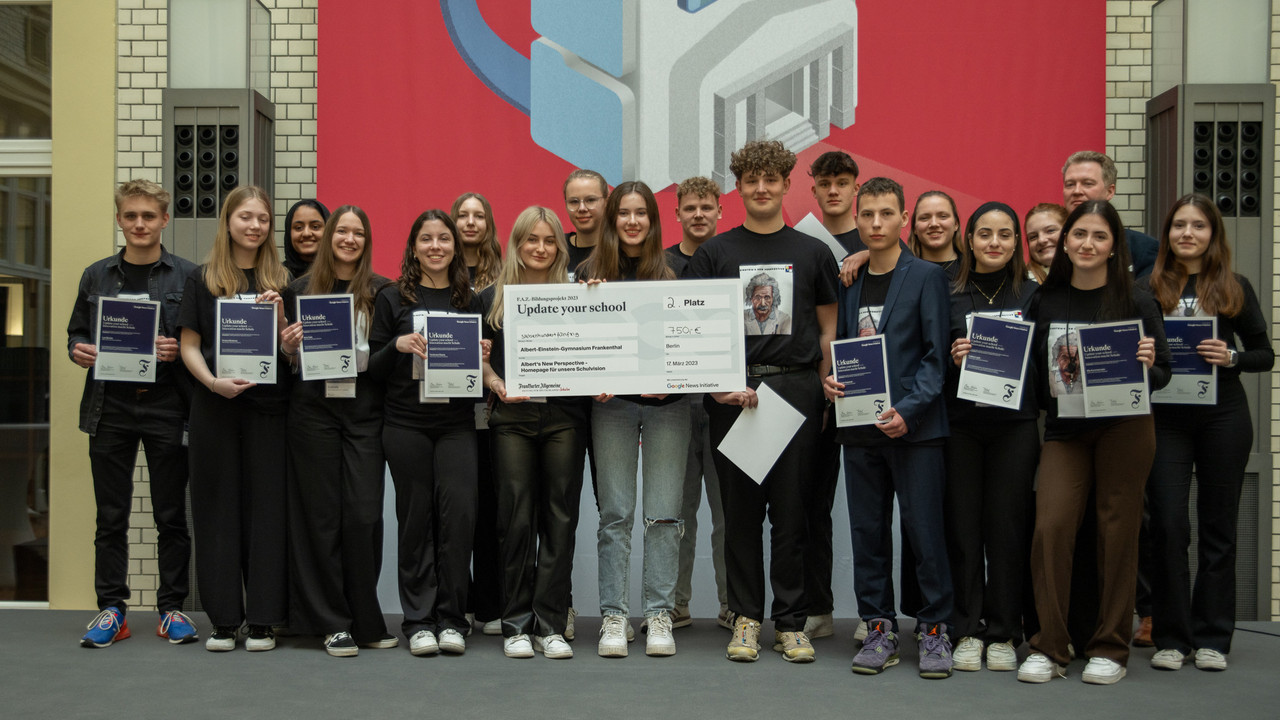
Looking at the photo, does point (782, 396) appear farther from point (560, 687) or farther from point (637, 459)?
Result: point (560, 687)

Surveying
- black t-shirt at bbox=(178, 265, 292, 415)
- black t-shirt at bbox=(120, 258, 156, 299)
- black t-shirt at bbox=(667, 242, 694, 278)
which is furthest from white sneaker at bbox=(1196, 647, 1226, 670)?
black t-shirt at bbox=(120, 258, 156, 299)

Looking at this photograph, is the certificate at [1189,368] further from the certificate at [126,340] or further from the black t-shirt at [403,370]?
the certificate at [126,340]

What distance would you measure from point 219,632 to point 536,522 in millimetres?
1436

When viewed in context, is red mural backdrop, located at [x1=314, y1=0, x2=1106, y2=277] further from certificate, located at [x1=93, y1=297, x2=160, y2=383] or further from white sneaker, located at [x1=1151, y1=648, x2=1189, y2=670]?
white sneaker, located at [x1=1151, y1=648, x2=1189, y2=670]

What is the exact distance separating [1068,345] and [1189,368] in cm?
61

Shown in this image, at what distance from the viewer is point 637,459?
13.1 ft

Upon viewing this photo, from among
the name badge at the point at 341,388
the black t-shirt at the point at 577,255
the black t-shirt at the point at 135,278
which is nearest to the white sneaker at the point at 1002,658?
the black t-shirt at the point at 577,255

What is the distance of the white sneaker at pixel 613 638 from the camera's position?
389 centimetres

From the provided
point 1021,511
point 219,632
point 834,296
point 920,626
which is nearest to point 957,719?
point 920,626

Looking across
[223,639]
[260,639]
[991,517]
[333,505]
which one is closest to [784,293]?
[991,517]

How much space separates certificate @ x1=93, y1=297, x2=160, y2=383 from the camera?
409cm

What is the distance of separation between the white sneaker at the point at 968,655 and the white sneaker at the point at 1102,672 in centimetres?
37

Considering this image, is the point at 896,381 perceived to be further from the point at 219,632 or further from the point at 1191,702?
the point at 219,632

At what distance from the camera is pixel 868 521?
3.82 meters
